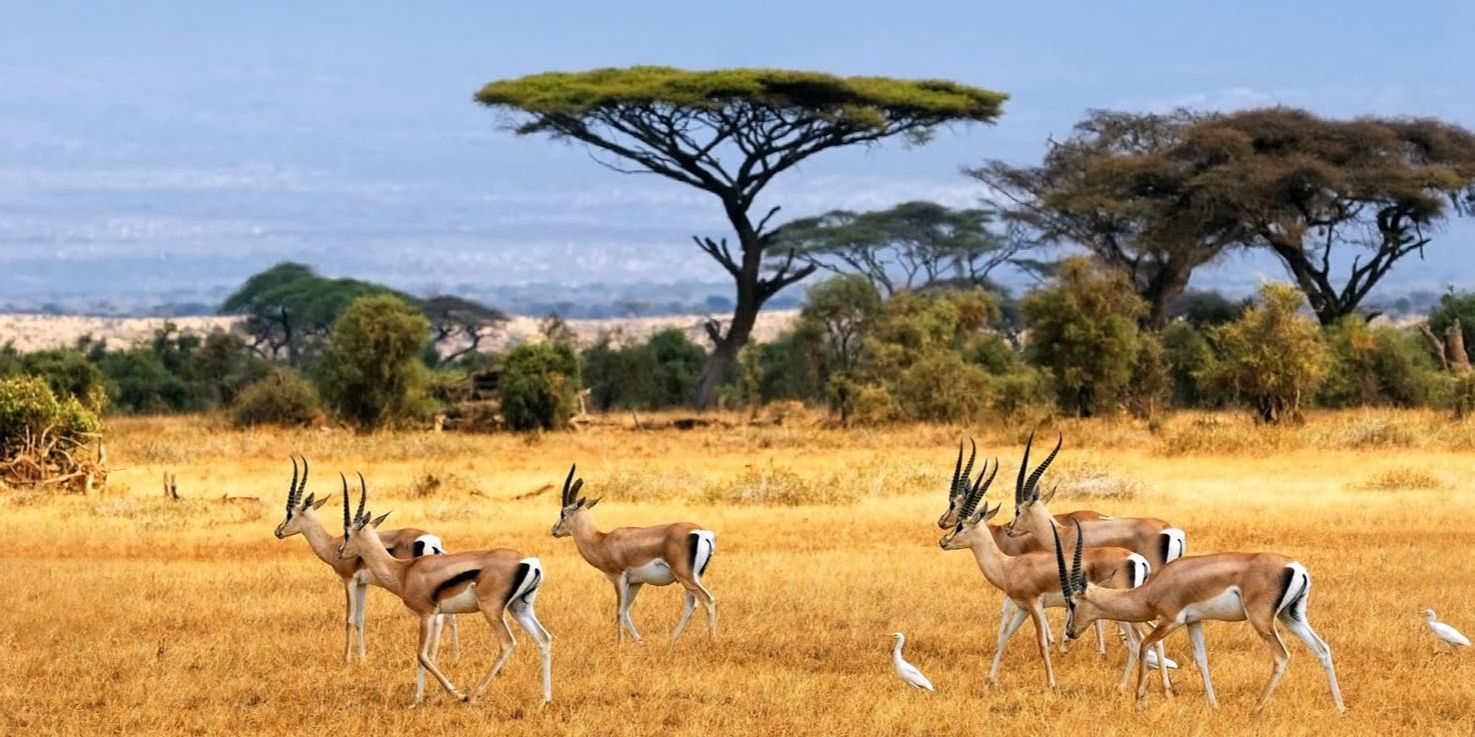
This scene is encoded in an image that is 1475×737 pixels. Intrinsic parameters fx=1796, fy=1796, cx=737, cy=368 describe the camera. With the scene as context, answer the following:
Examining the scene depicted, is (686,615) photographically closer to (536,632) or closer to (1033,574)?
(536,632)

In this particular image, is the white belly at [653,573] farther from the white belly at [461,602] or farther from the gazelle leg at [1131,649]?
the gazelle leg at [1131,649]

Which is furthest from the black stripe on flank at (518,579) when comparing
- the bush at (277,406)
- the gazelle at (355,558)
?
the bush at (277,406)

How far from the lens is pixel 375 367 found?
2792 cm

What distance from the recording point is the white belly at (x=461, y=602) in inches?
338

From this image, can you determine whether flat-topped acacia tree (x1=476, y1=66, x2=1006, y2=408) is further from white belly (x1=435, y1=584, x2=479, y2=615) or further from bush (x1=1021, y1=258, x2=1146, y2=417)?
white belly (x1=435, y1=584, x2=479, y2=615)

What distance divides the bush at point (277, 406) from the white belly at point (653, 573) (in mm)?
19762

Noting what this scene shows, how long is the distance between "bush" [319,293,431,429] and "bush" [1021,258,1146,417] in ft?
32.2

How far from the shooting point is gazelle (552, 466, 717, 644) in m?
10.1

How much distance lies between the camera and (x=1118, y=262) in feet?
126

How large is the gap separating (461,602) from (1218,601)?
3.54 meters

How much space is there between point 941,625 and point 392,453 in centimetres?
1392

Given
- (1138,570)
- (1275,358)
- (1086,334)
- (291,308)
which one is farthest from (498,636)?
(291,308)

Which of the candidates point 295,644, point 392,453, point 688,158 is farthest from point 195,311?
point 295,644

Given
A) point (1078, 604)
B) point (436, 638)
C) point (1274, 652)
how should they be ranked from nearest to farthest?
point (1274, 652) < point (1078, 604) < point (436, 638)
